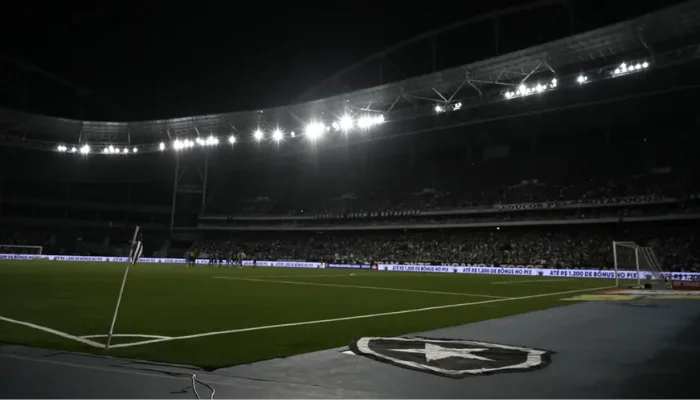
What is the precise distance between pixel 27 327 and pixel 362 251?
4868 centimetres

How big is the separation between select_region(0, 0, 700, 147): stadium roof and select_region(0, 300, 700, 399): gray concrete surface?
25.8 meters

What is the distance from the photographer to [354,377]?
5.04 meters

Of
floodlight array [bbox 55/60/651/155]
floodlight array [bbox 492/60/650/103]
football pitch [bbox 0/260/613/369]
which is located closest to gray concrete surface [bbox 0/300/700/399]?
football pitch [bbox 0/260/613/369]

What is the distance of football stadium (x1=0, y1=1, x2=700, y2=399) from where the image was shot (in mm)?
5688

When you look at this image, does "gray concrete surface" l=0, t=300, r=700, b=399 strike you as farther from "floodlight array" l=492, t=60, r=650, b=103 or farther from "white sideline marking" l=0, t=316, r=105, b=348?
"floodlight array" l=492, t=60, r=650, b=103

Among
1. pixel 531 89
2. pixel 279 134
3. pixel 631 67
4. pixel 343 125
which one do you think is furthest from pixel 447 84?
pixel 279 134

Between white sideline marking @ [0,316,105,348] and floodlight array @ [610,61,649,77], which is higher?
floodlight array @ [610,61,649,77]

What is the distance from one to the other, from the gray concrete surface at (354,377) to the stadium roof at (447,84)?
25.8 m

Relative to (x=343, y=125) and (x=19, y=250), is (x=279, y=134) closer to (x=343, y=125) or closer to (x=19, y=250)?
(x=343, y=125)

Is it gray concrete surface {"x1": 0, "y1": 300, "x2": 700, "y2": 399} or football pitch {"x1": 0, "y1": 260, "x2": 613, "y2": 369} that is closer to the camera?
gray concrete surface {"x1": 0, "y1": 300, "x2": 700, "y2": 399}

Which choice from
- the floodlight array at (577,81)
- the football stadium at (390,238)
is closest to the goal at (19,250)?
the football stadium at (390,238)

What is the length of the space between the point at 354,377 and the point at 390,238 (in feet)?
172

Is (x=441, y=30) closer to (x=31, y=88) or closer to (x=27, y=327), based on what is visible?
(x=27, y=327)

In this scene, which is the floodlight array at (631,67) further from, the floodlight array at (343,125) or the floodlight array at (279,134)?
the floodlight array at (279,134)
